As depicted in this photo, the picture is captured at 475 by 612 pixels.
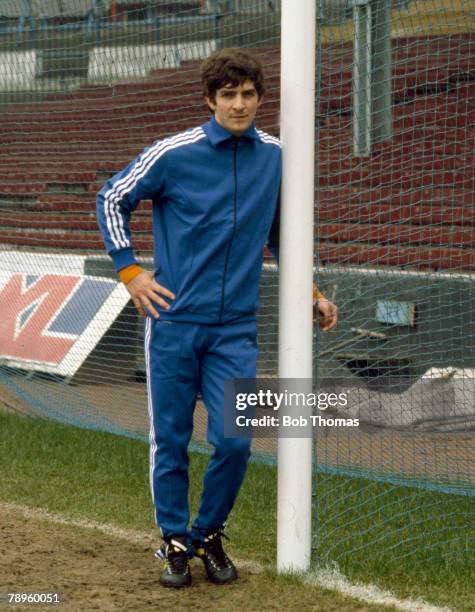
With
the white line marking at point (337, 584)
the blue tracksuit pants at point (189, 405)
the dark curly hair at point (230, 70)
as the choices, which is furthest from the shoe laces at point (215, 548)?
the dark curly hair at point (230, 70)

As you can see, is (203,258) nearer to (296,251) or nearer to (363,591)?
(296,251)

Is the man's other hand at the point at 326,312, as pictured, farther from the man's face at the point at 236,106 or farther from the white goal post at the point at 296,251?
the man's face at the point at 236,106

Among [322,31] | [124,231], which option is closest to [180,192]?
[124,231]

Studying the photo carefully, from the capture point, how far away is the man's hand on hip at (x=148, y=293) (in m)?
3.72

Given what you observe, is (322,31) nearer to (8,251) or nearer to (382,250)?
(382,250)

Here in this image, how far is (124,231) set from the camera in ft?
12.4

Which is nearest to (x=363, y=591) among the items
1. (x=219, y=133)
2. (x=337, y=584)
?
(x=337, y=584)

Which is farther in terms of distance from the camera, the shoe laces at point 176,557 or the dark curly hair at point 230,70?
the shoe laces at point 176,557

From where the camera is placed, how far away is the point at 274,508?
5.03m

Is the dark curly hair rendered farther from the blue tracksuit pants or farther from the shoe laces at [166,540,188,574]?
the shoe laces at [166,540,188,574]

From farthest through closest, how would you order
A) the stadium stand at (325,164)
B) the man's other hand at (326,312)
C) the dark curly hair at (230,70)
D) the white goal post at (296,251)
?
the stadium stand at (325,164), the man's other hand at (326,312), the white goal post at (296,251), the dark curly hair at (230,70)

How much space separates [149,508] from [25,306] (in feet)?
10.5

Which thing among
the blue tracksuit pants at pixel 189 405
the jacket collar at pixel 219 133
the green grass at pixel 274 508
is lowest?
the green grass at pixel 274 508

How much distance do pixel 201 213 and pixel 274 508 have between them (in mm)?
1837
